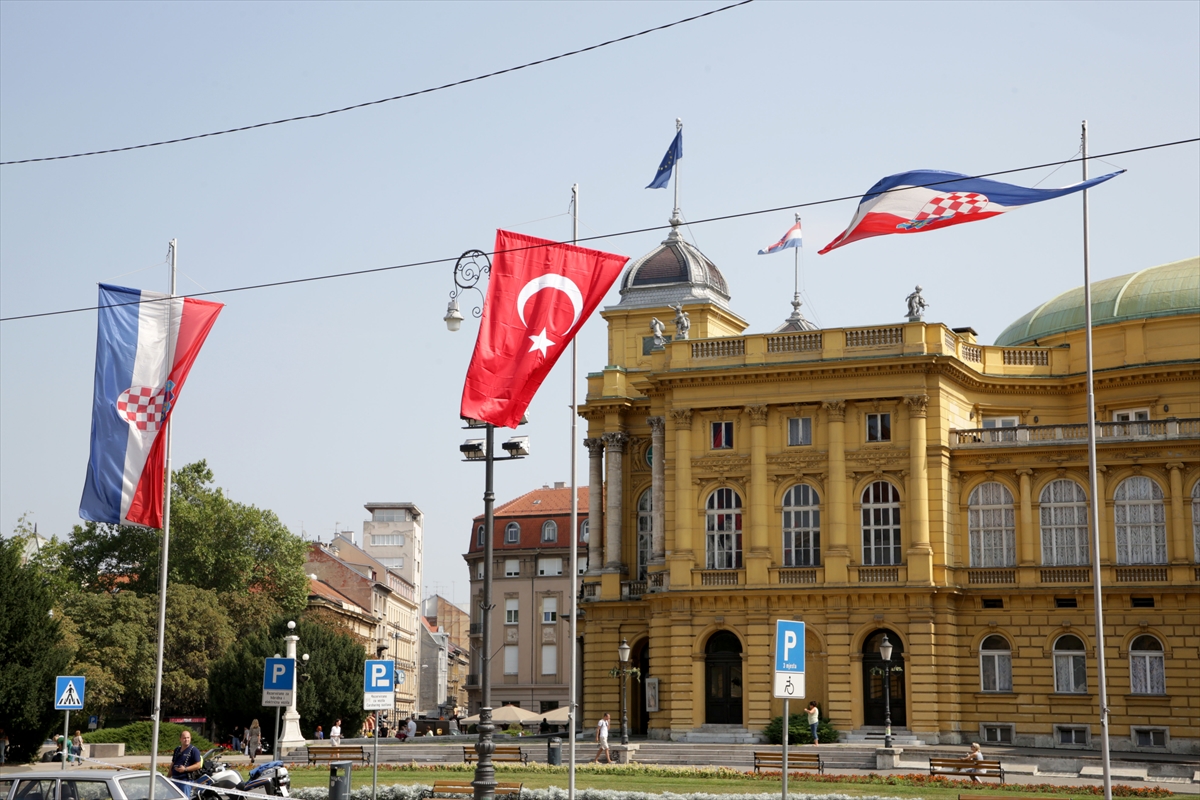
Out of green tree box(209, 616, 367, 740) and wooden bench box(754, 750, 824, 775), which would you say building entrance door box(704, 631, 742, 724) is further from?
green tree box(209, 616, 367, 740)

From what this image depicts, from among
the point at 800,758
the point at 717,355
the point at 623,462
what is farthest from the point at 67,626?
the point at 800,758

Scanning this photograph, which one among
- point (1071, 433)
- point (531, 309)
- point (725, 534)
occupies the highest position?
point (1071, 433)

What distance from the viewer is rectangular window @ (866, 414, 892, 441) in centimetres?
5838

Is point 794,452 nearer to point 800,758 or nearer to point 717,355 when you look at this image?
point 717,355

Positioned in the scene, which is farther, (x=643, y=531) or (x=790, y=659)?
(x=643, y=531)

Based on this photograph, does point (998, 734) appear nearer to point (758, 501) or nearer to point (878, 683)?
point (878, 683)

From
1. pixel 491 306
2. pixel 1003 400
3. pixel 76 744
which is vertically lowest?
pixel 76 744

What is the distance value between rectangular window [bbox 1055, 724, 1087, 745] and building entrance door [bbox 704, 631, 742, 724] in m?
12.6

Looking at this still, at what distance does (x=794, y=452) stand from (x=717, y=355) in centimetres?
538

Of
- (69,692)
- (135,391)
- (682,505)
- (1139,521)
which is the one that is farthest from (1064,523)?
(135,391)

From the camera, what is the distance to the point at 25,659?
2095 inches

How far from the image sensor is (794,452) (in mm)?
59438

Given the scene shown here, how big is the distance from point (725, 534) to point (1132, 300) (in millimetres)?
21411

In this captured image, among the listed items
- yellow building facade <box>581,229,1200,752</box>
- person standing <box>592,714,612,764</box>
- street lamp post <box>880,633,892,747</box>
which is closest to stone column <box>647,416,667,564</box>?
yellow building facade <box>581,229,1200,752</box>
